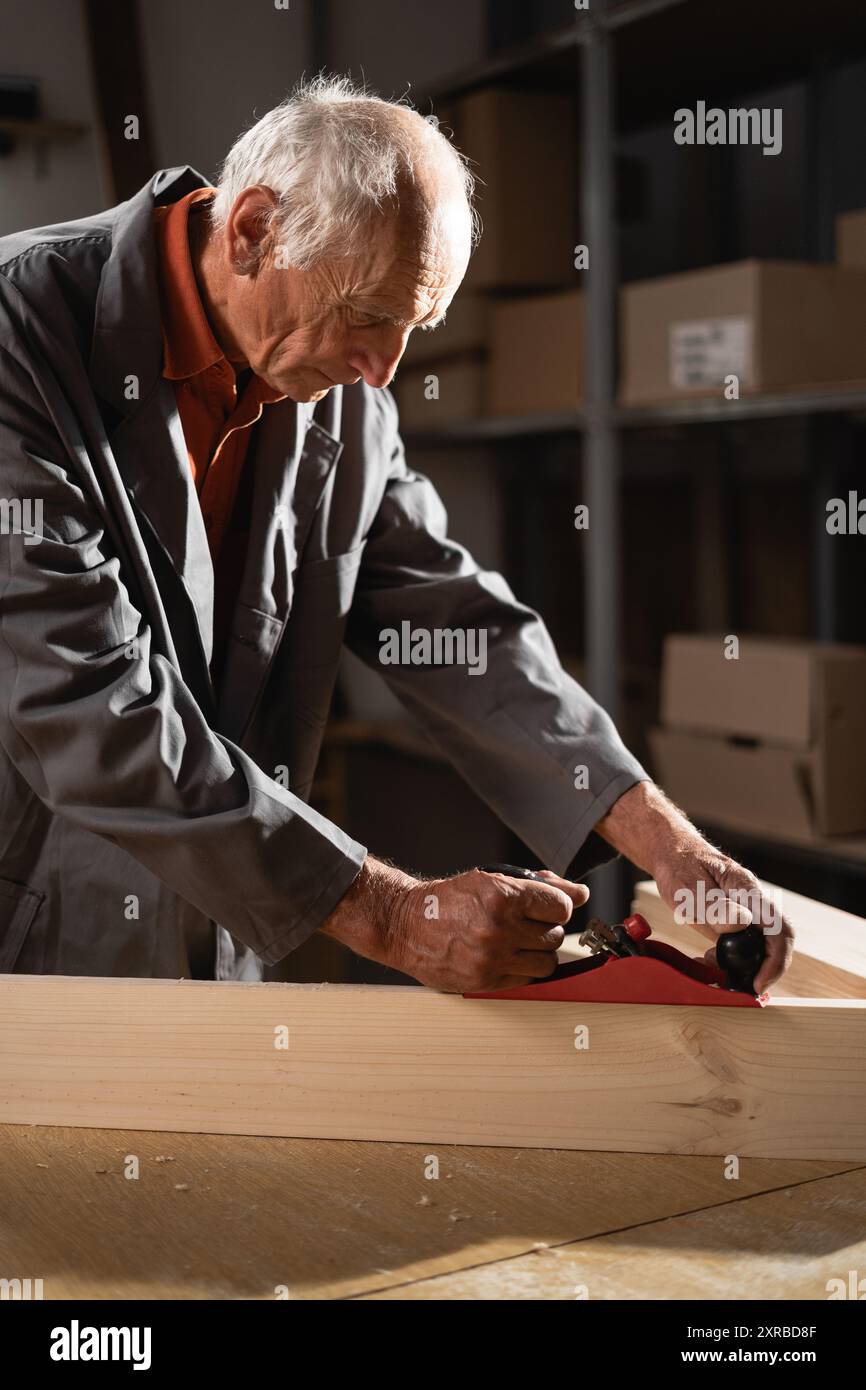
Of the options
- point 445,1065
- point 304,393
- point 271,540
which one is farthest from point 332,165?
point 445,1065

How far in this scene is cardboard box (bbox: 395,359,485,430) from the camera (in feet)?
11.2

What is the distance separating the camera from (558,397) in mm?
3135

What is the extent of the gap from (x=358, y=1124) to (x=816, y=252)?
8.63 feet

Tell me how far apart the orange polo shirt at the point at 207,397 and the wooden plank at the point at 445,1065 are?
0.44 meters

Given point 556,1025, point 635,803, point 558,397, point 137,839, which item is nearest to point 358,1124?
point 556,1025

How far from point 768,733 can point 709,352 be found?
76cm

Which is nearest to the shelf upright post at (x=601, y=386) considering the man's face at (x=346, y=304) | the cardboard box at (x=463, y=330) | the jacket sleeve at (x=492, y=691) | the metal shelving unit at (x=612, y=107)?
the metal shelving unit at (x=612, y=107)

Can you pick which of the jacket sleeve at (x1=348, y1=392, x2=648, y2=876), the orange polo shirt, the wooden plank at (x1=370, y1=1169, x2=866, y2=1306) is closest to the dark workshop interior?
the jacket sleeve at (x1=348, y1=392, x2=648, y2=876)

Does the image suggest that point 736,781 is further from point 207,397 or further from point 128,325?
point 128,325

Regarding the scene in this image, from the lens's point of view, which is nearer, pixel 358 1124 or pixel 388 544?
pixel 358 1124

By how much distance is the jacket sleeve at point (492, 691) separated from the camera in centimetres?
142

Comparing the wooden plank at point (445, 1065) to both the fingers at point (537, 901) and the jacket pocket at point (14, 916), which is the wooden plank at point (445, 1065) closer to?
the fingers at point (537, 901)

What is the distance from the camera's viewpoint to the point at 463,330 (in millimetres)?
3373

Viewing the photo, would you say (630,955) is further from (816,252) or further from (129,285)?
(816,252)
